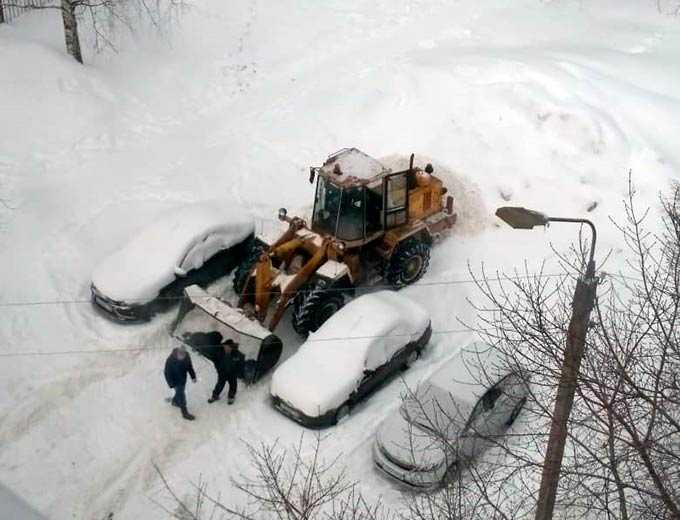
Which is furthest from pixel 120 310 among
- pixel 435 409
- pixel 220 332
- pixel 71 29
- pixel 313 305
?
pixel 71 29

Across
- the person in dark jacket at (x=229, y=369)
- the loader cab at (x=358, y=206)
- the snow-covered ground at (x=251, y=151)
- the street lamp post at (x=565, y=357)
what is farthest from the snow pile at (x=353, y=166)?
the street lamp post at (x=565, y=357)

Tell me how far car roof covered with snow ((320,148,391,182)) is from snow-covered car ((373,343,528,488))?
3.30 metres

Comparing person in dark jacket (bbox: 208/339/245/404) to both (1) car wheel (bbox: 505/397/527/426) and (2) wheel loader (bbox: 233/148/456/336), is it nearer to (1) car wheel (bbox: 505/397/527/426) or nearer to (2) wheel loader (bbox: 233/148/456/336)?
(2) wheel loader (bbox: 233/148/456/336)

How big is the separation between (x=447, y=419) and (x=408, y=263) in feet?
12.2

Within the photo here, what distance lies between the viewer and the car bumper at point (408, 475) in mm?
10805

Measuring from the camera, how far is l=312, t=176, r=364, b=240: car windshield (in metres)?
13.3

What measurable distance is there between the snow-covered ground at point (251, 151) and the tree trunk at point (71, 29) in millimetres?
262

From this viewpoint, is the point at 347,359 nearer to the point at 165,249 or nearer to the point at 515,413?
the point at 515,413

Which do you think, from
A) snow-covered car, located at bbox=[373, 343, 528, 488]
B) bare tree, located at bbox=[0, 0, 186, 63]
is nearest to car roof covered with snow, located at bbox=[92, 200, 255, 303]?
snow-covered car, located at bbox=[373, 343, 528, 488]

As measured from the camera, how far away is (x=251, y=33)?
21.5 metres

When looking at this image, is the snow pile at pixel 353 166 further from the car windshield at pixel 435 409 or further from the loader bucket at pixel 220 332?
the car windshield at pixel 435 409

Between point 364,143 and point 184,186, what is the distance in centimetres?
406

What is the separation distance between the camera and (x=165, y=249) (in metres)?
13.7

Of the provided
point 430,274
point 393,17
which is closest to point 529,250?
point 430,274
